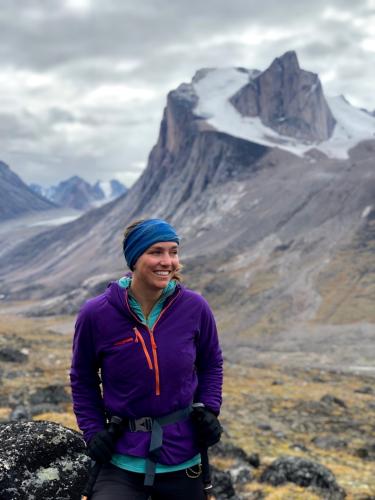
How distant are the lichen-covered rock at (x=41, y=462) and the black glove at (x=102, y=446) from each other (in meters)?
1.21

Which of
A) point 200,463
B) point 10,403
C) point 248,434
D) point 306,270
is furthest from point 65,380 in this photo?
point 306,270

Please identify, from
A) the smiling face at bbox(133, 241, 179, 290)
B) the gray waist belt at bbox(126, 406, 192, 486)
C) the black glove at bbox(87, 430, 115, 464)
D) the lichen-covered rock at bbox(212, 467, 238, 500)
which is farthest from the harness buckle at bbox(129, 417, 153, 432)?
the lichen-covered rock at bbox(212, 467, 238, 500)

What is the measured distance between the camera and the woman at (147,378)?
Result: 4613 millimetres

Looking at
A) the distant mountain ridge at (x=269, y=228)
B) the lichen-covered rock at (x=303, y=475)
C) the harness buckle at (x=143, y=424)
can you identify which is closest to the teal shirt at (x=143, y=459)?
the harness buckle at (x=143, y=424)

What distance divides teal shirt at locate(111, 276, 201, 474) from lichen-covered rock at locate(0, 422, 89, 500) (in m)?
1.22

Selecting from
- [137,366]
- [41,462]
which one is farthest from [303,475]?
[137,366]

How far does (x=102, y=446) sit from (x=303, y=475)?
36.3ft

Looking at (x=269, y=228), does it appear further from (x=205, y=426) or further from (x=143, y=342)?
(x=143, y=342)

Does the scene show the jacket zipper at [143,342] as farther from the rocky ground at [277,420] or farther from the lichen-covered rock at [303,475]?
the lichen-covered rock at [303,475]

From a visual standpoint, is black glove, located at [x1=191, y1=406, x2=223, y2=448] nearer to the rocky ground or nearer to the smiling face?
the smiling face

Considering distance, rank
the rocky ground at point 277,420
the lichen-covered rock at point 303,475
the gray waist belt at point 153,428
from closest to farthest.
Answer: the gray waist belt at point 153,428
the lichen-covered rock at point 303,475
the rocky ground at point 277,420

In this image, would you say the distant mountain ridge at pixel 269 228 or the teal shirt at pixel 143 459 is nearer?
the teal shirt at pixel 143 459

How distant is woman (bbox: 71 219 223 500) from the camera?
15.1 feet

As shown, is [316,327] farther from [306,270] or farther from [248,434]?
[248,434]
